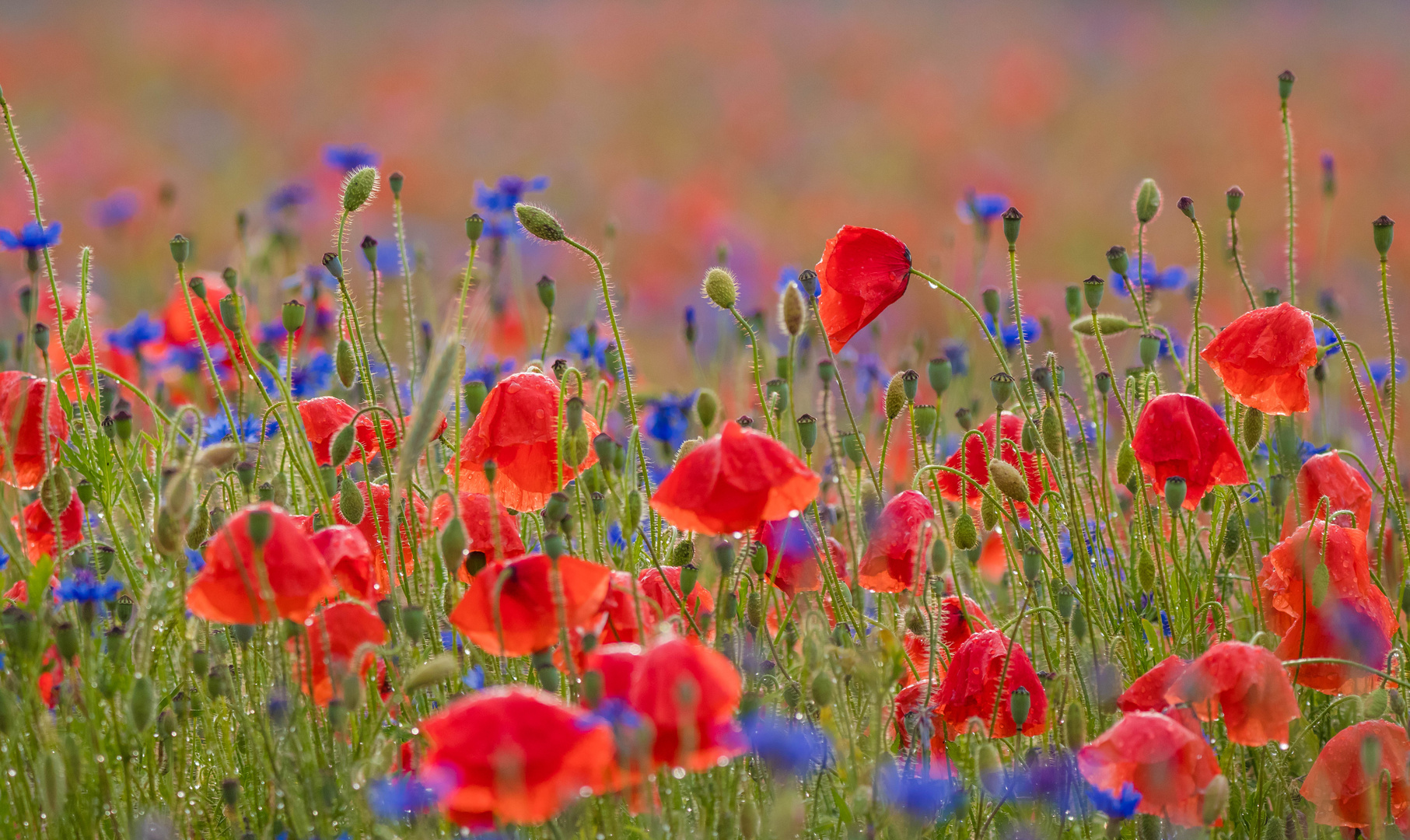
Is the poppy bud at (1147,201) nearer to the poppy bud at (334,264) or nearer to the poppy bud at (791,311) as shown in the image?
the poppy bud at (791,311)

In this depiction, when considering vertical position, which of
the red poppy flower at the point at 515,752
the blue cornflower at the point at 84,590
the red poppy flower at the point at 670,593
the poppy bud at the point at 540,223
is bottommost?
the red poppy flower at the point at 515,752

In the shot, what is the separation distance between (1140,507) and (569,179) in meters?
6.50

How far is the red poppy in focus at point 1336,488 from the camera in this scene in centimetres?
169

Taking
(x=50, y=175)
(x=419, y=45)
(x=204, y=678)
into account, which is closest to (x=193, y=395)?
(x=204, y=678)

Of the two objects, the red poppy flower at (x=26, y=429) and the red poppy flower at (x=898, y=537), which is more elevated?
the red poppy flower at (x=26, y=429)

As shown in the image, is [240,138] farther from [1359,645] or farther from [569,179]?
[1359,645]

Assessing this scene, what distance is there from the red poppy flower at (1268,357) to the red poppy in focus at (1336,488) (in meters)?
0.12

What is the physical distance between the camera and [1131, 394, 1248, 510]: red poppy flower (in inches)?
59.8

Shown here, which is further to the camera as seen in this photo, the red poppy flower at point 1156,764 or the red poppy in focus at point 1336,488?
the red poppy in focus at point 1336,488

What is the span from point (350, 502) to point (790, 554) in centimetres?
53

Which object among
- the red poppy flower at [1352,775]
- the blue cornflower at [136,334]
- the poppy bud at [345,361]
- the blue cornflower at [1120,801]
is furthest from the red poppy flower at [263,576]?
the blue cornflower at [136,334]

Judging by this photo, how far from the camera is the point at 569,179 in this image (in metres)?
7.92

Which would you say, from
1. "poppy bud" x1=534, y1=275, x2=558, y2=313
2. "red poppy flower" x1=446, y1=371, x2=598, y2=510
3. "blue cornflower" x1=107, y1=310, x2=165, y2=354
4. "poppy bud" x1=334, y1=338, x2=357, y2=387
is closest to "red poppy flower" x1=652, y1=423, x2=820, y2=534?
"red poppy flower" x1=446, y1=371, x2=598, y2=510

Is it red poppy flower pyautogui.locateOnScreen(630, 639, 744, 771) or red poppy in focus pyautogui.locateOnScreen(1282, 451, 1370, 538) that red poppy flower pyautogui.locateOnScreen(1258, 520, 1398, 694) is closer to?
red poppy in focus pyautogui.locateOnScreen(1282, 451, 1370, 538)
